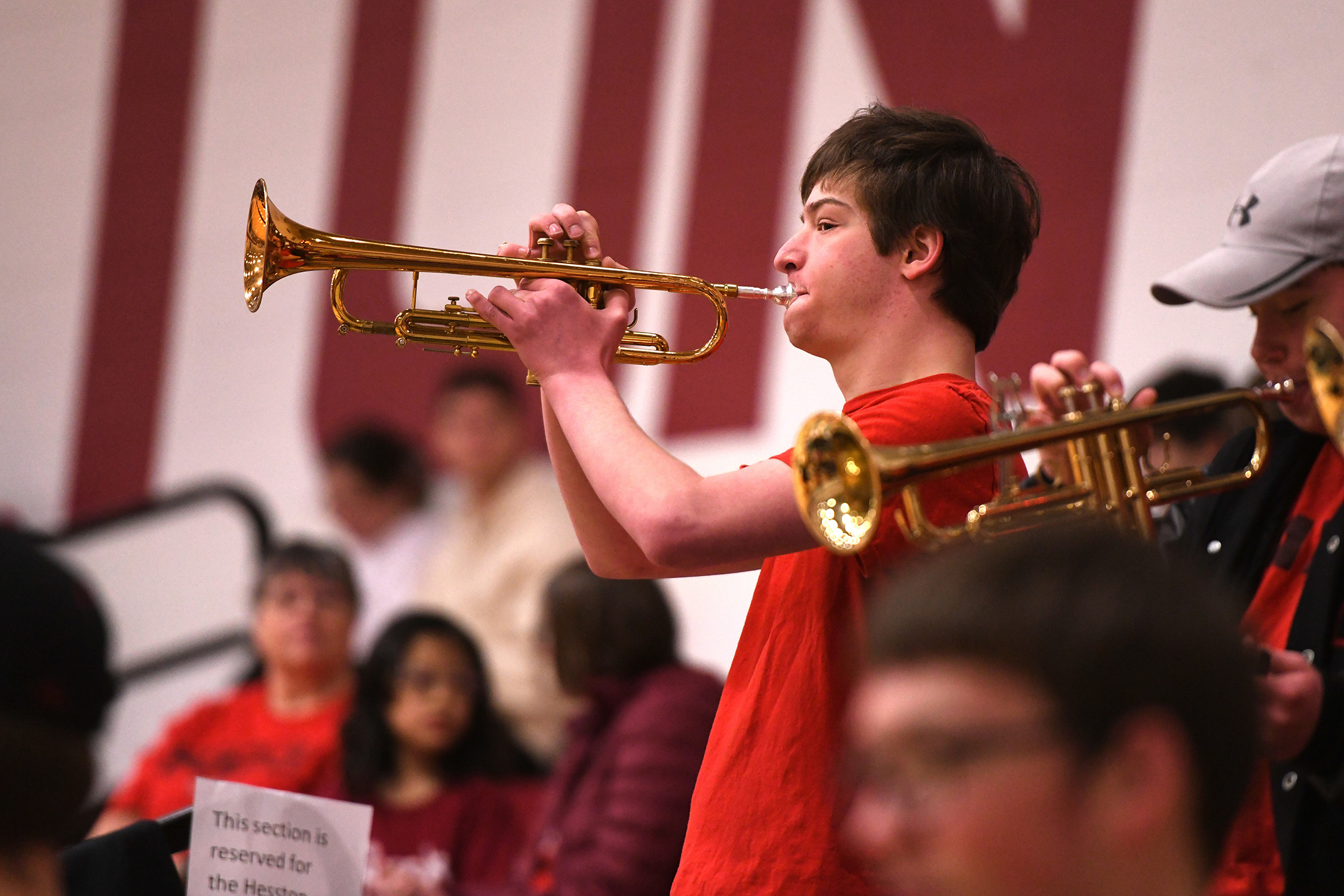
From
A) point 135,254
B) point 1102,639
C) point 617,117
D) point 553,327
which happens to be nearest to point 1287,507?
point 553,327

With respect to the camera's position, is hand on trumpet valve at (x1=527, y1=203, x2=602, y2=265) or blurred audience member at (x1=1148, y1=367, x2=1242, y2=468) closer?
hand on trumpet valve at (x1=527, y1=203, x2=602, y2=265)

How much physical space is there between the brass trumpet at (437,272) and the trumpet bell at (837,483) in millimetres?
454

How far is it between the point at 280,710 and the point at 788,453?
8.98 ft

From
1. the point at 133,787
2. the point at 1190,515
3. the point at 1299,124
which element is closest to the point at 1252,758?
the point at 1190,515

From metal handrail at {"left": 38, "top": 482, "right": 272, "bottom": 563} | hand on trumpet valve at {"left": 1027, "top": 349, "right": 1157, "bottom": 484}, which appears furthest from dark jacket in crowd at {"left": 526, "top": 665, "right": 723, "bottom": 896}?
metal handrail at {"left": 38, "top": 482, "right": 272, "bottom": 563}

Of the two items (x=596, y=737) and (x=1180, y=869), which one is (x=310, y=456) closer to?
(x=596, y=737)

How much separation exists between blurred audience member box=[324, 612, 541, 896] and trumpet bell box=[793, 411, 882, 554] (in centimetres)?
221

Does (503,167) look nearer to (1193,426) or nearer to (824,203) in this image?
(1193,426)

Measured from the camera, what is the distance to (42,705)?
1.37 m

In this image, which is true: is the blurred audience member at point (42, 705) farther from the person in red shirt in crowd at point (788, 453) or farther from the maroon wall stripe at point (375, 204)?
the maroon wall stripe at point (375, 204)

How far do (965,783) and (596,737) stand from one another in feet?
8.16

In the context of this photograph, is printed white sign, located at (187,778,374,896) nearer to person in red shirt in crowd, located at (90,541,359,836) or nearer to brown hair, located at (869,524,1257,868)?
brown hair, located at (869,524,1257,868)

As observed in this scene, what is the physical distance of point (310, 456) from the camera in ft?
19.4

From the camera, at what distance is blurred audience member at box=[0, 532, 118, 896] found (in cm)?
126
